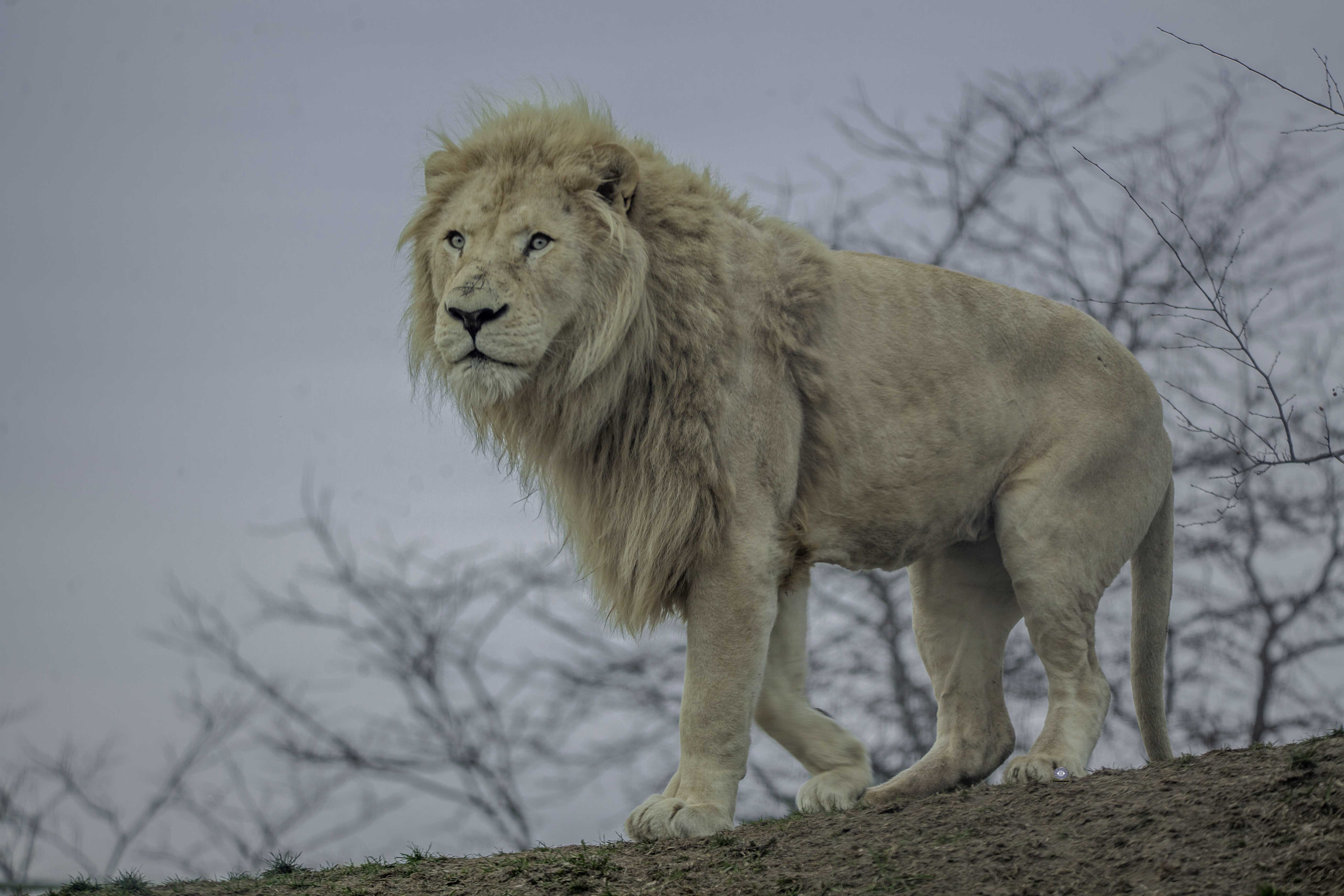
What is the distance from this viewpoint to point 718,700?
168 inches

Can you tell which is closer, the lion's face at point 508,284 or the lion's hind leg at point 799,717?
the lion's face at point 508,284

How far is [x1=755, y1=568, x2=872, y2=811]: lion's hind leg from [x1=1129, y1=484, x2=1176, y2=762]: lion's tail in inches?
56.2

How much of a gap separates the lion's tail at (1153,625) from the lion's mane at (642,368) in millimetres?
1863

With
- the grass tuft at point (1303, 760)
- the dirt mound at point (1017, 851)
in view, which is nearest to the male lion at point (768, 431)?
the dirt mound at point (1017, 851)

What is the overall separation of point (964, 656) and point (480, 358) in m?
2.55

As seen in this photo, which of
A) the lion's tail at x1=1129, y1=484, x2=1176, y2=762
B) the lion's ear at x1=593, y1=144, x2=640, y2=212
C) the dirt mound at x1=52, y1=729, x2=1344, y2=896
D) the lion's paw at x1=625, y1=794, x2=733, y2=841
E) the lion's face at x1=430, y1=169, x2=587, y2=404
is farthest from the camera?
the lion's tail at x1=1129, y1=484, x2=1176, y2=762

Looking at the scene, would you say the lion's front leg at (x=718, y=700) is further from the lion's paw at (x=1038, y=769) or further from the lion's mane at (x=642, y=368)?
the lion's paw at (x=1038, y=769)

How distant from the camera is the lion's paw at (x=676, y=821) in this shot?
4.13 meters

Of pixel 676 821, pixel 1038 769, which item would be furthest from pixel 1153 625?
pixel 676 821

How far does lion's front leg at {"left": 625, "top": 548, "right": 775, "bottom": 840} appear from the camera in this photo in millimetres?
4215

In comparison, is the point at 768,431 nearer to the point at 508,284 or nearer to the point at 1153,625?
the point at 508,284

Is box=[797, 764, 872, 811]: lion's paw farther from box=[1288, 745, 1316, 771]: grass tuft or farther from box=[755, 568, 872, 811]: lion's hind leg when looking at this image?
box=[1288, 745, 1316, 771]: grass tuft

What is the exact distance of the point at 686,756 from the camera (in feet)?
14.1

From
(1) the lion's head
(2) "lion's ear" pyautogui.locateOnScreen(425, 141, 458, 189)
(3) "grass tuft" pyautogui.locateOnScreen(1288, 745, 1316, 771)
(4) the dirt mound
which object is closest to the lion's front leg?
(4) the dirt mound
